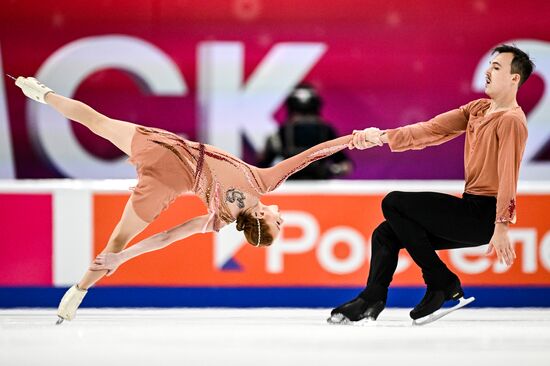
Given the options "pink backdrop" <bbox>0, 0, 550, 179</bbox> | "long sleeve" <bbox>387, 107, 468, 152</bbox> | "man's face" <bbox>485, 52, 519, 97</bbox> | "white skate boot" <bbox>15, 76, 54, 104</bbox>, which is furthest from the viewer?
"pink backdrop" <bbox>0, 0, 550, 179</bbox>

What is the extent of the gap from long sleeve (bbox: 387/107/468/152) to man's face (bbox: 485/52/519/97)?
0.81 ft

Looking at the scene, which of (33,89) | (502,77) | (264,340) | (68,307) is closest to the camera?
(264,340)

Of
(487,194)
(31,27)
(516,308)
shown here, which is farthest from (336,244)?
(31,27)

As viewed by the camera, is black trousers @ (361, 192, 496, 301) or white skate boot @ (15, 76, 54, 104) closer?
black trousers @ (361, 192, 496, 301)

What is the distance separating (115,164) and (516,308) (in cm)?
357

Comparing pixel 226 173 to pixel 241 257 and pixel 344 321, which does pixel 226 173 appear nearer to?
pixel 344 321

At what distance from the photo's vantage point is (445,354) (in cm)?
322

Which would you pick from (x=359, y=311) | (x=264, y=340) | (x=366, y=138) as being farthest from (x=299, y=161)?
(x=264, y=340)

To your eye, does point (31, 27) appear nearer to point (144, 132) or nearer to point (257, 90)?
point (257, 90)

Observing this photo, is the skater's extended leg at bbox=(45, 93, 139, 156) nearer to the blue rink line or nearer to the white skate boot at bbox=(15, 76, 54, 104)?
the white skate boot at bbox=(15, 76, 54, 104)

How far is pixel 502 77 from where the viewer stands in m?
4.08

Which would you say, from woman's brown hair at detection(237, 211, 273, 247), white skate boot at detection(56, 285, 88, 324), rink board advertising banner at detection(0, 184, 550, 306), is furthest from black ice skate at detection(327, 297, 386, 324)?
rink board advertising banner at detection(0, 184, 550, 306)

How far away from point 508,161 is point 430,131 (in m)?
0.48

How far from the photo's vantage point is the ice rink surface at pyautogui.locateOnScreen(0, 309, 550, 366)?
307cm
